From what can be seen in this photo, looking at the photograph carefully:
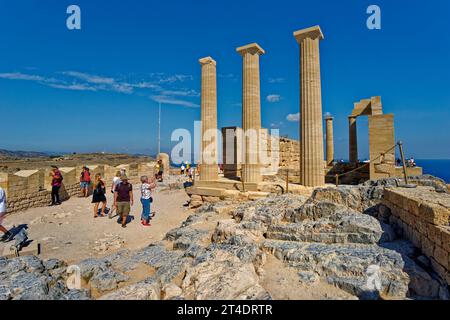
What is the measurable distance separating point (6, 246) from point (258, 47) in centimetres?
1181

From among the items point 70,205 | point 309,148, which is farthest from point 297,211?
point 70,205

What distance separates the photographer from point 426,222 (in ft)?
12.4

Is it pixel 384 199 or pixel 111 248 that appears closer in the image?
pixel 384 199

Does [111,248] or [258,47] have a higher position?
[258,47]

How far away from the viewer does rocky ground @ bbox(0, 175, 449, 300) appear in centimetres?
341

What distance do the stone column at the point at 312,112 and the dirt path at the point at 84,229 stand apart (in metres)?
5.79

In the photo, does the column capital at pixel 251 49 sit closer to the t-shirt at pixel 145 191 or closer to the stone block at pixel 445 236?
the t-shirt at pixel 145 191

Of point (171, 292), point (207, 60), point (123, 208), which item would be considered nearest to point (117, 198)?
point (123, 208)

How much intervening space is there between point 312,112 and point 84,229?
9616mm

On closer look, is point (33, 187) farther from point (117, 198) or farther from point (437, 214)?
point (437, 214)

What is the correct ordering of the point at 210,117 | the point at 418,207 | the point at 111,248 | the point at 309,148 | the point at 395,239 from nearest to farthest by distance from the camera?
1. the point at 418,207
2. the point at 395,239
3. the point at 111,248
4. the point at 309,148
5. the point at 210,117

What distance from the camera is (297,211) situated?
6051mm

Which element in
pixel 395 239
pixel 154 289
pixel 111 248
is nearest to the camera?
pixel 154 289
